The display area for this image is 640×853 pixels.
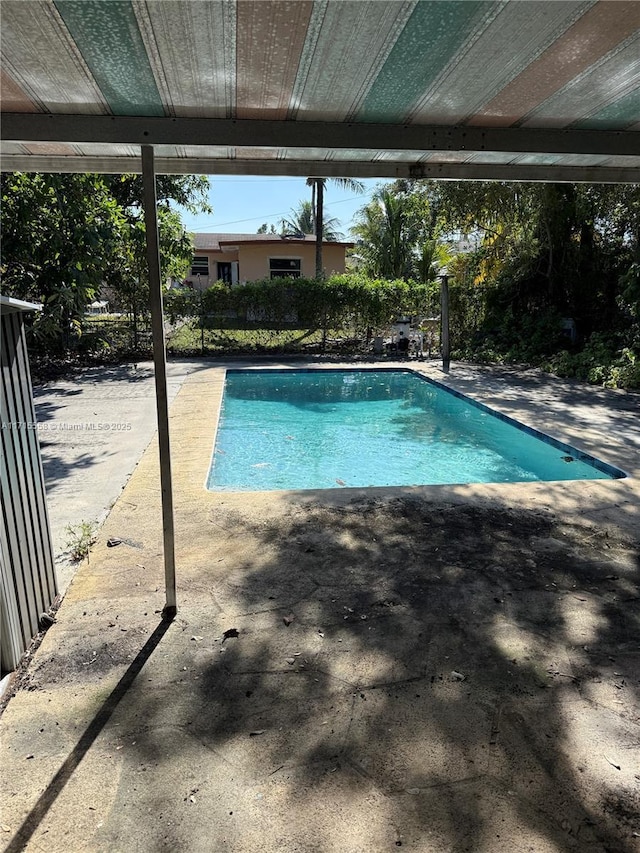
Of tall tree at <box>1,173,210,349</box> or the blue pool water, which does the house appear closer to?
the blue pool water

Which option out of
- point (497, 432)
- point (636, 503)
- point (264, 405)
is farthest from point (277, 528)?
point (264, 405)

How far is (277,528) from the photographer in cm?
405

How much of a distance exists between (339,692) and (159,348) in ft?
5.91

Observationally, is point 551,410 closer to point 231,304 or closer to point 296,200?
point 231,304

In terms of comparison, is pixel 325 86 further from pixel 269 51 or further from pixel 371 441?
pixel 371 441

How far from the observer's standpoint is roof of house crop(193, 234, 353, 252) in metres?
24.9

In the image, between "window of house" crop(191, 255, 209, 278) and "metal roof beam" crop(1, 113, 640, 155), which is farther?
"window of house" crop(191, 255, 209, 278)

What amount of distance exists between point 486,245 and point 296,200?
22.8 meters

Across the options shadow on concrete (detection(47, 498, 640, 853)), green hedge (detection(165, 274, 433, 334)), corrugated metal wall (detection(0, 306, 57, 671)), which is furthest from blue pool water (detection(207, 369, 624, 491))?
green hedge (detection(165, 274, 433, 334))

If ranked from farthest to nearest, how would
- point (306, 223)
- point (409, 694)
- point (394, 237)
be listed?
point (306, 223) < point (394, 237) < point (409, 694)

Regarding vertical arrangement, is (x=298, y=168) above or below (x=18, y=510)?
above

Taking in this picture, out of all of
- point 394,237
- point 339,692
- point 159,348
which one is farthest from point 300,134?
point 394,237

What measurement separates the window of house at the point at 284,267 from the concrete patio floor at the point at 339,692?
22.8 m

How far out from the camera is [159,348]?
2691mm
